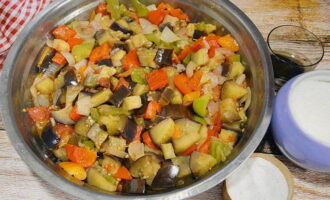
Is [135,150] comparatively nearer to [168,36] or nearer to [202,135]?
[202,135]

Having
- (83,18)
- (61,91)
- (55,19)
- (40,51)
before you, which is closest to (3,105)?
(61,91)

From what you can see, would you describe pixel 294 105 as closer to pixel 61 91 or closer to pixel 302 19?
pixel 302 19

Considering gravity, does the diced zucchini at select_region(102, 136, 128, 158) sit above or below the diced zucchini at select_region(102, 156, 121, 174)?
above

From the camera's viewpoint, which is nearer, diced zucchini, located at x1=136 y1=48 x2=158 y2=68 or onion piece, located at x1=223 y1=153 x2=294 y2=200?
onion piece, located at x1=223 y1=153 x2=294 y2=200

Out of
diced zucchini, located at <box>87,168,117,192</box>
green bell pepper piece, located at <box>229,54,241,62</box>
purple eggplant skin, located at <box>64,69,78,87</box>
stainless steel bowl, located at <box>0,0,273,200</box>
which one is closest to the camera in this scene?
stainless steel bowl, located at <box>0,0,273,200</box>

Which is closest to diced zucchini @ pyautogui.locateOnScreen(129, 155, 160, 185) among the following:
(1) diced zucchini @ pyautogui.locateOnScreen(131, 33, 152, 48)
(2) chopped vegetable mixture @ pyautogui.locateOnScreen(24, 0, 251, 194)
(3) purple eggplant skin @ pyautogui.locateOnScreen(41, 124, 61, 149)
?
(2) chopped vegetable mixture @ pyautogui.locateOnScreen(24, 0, 251, 194)

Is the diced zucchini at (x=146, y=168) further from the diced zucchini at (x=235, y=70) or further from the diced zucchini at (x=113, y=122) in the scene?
the diced zucchini at (x=235, y=70)

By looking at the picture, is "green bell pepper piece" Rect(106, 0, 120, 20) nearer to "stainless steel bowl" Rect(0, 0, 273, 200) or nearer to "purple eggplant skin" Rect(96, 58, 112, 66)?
"stainless steel bowl" Rect(0, 0, 273, 200)

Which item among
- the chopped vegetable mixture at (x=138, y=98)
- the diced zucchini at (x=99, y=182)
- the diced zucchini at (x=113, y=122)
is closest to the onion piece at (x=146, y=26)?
the chopped vegetable mixture at (x=138, y=98)
